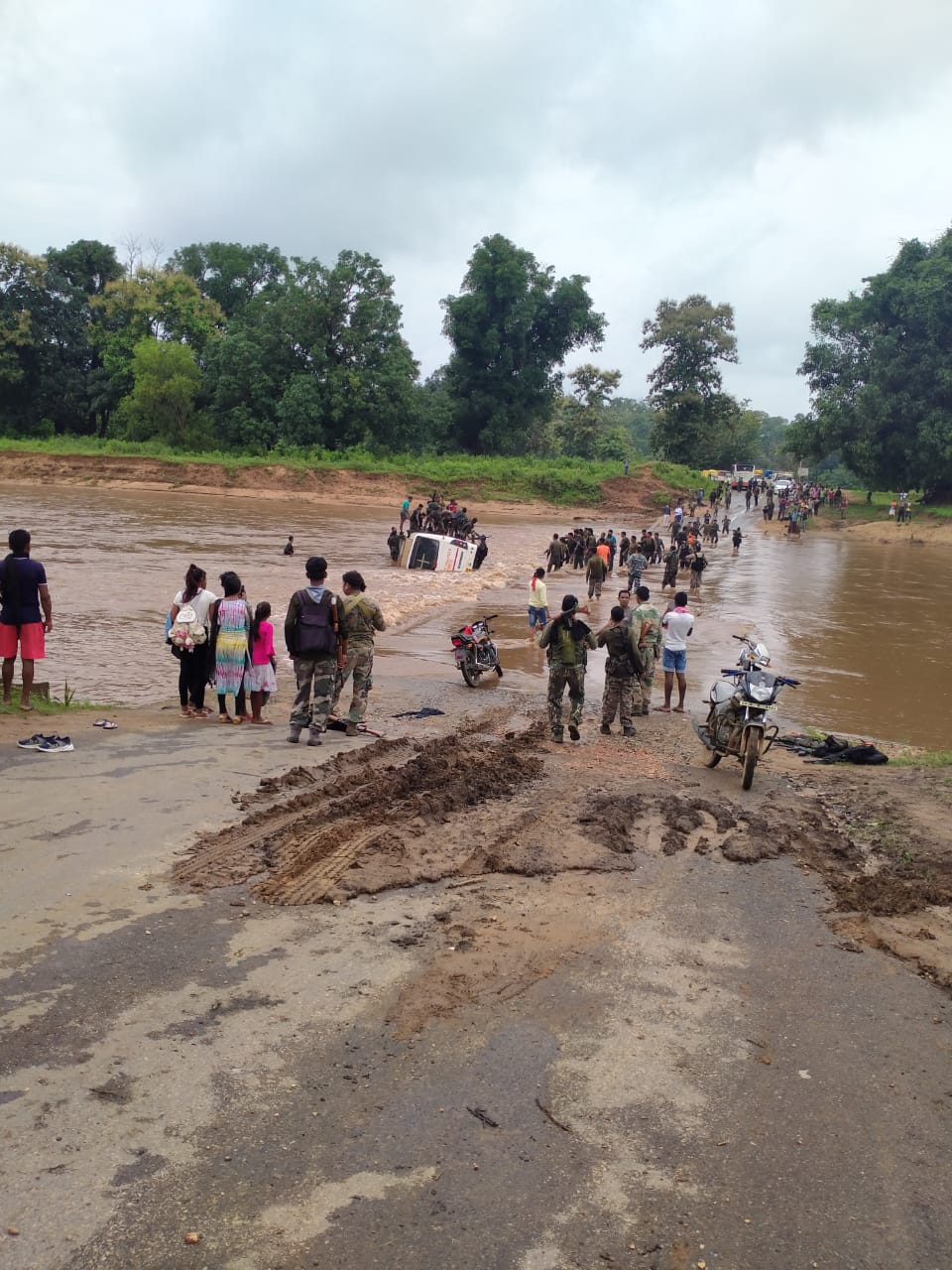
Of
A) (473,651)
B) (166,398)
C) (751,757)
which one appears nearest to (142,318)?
(166,398)

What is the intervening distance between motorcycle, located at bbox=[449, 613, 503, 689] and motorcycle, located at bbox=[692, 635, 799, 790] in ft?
14.4

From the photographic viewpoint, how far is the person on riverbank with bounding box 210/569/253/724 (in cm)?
1010

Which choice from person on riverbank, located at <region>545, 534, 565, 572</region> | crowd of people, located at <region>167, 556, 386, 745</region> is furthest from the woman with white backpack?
person on riverbank, located at <region>545, 534, 565, 572</region>

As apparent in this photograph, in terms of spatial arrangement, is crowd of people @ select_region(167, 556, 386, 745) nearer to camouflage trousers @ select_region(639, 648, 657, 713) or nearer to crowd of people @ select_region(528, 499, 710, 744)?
crowd of people @ select_region(528, 499, 710, 744)

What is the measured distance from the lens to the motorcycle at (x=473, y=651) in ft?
45.8

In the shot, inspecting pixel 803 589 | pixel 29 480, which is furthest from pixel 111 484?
pixel 803 589

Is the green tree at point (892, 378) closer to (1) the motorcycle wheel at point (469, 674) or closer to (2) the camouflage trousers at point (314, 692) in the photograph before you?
(1) the motorcycle wheel at point (469, 674)

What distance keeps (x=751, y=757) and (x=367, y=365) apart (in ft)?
191

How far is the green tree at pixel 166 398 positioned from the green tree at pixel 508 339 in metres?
16.9

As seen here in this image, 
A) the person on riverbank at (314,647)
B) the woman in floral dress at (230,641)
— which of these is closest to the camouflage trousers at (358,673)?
the person on riverbank at (314,647)

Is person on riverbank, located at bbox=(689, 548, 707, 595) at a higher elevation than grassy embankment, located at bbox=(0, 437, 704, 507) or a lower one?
lower

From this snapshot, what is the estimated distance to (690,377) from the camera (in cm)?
6912

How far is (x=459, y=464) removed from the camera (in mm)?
62094

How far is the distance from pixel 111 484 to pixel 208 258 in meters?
28.2
